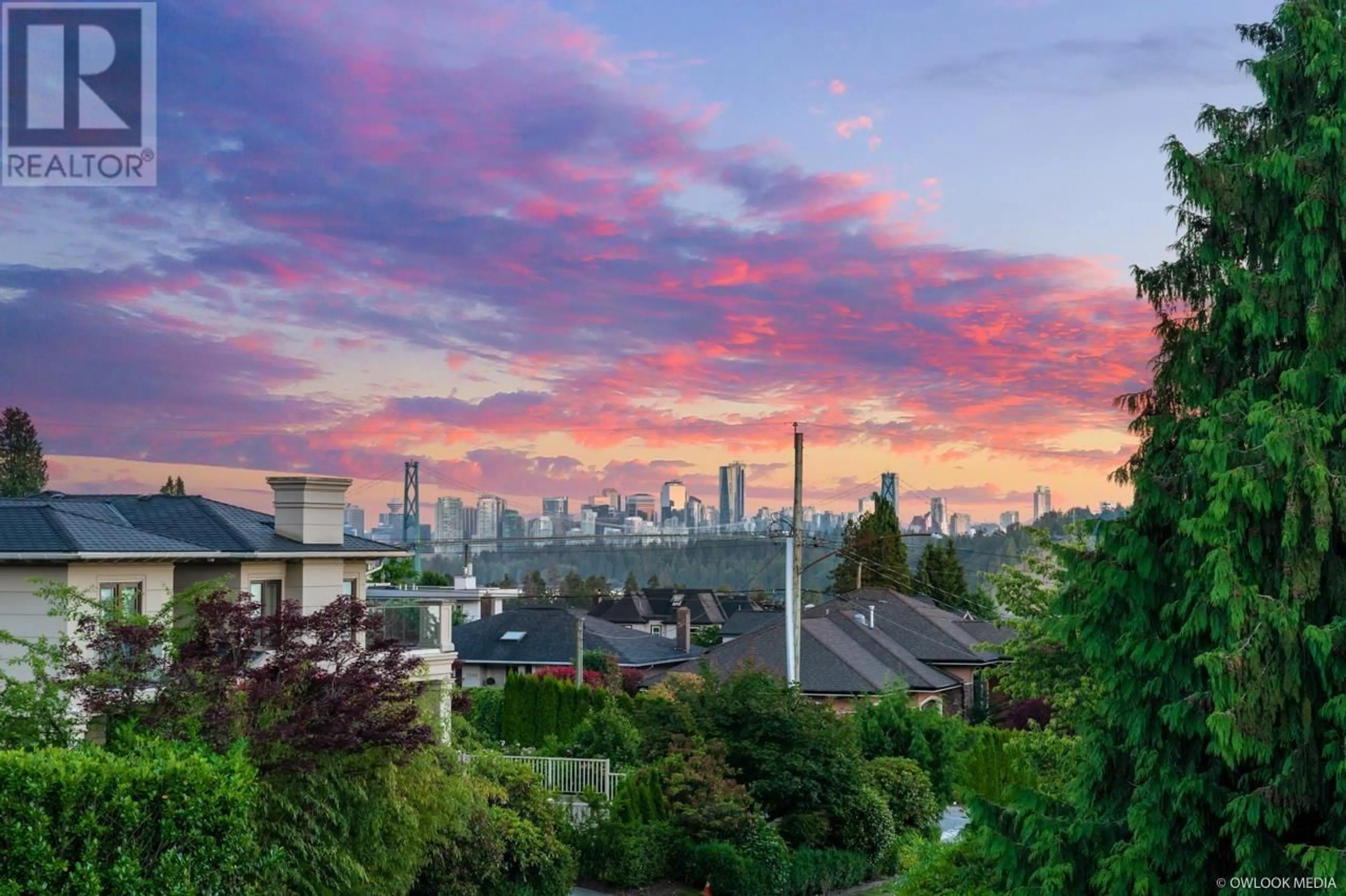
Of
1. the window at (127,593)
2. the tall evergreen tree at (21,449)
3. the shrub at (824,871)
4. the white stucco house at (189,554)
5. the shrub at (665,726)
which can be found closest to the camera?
the window at (127,593)

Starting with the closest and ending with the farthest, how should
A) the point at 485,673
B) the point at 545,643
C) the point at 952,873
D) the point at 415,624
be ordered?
the point at 952,873, the point at 415,624, the point at 545,643, the point at 485,673

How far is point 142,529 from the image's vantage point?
957 inches

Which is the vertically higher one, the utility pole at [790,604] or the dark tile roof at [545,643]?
the utility pole at [790,604]

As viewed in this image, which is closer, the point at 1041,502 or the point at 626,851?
the point at 626,851

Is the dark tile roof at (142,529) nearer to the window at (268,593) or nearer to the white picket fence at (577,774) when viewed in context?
the window at (268,593)

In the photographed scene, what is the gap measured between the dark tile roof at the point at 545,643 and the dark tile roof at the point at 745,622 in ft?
14.2

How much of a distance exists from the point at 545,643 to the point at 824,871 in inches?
1428

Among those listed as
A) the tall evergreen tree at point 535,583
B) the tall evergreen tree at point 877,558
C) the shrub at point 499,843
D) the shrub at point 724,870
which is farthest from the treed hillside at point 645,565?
the shrub at point 499,843

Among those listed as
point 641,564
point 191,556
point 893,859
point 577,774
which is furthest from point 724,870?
point 641,564

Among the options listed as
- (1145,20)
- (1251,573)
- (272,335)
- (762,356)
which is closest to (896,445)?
(762,356)

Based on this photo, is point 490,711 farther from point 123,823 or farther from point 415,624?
point 123,823

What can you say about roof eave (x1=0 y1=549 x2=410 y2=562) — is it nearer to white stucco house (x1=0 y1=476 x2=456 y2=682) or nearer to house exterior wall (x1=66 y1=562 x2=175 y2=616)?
white stucco house (x1=0 y1=476 x2=456 y2=682)

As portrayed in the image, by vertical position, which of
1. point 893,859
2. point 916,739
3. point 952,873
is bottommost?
point 893,859

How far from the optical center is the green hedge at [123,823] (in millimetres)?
12414
